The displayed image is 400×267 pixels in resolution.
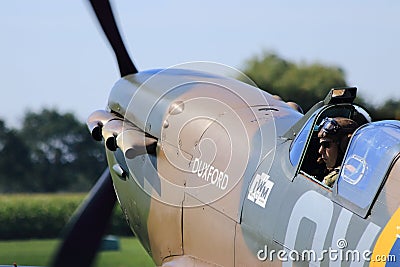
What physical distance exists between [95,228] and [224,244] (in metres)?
1.73

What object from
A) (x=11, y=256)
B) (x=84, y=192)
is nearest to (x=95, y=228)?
(x=11, y=256)

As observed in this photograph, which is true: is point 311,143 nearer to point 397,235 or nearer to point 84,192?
point 397,235

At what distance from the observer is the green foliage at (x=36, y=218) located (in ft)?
84.6

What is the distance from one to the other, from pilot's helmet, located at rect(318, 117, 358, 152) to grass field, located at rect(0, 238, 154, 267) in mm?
12869

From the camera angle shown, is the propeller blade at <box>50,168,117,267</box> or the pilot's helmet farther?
the propeller blade at <box>50,168,117,267</box>

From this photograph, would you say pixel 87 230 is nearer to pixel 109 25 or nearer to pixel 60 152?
pixel 109 25

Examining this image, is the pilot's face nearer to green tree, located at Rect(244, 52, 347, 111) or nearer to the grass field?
the grass field

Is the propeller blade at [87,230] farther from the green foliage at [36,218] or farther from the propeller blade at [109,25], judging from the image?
the green foliage at [36,218]

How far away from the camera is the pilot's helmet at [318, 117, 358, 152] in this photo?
7.42 metres

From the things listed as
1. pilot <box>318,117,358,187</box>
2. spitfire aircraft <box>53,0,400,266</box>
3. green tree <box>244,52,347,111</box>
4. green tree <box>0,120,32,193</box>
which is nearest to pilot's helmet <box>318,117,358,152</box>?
pilot <box>318,117,358,187</box>

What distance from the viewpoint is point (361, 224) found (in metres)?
6.63

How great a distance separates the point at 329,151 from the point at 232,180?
38.7 inches

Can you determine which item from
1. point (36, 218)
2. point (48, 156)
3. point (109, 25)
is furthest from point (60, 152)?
point (109, 25)

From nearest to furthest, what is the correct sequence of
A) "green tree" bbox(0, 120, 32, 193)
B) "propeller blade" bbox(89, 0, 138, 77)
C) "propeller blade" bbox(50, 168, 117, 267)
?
1. "propeller blade" bbox(50, 168, 117, 267)
2. "propeller blade" bbox(89, 0, 138, 77)
3. "green tree" bbox(0, 120, 32, 193)
